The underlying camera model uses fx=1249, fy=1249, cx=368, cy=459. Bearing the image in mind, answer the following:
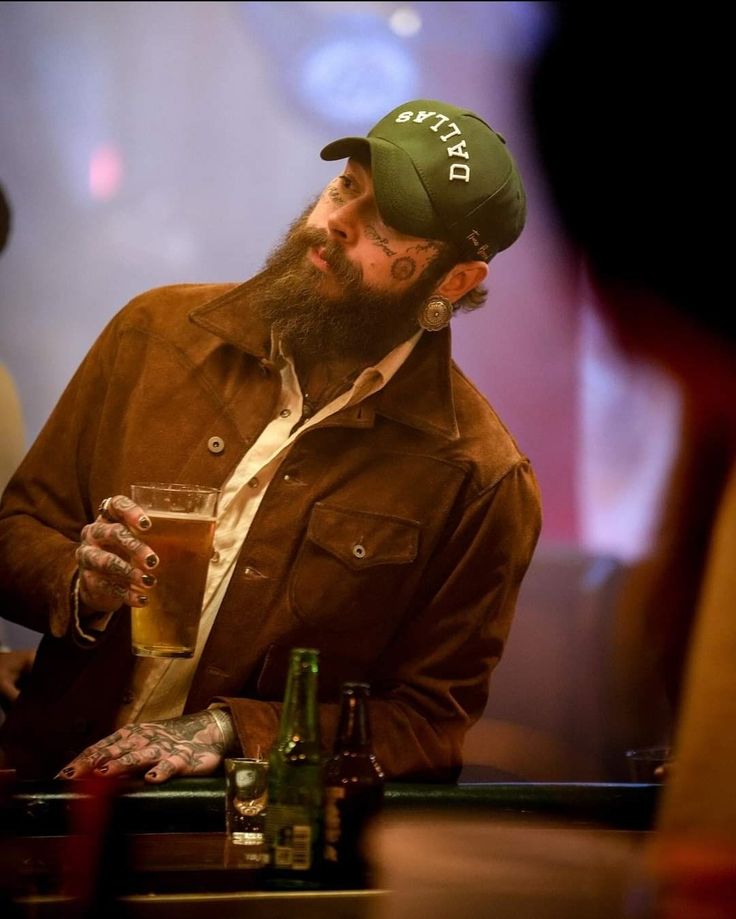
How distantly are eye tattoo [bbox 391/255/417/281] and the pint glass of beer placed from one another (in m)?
0.79

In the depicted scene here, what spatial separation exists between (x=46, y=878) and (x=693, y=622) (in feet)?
2.54

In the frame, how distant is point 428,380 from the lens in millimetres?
2559

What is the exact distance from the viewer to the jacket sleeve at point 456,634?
95.0 inches

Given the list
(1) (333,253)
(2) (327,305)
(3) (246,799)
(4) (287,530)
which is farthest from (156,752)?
(1) (333,253)

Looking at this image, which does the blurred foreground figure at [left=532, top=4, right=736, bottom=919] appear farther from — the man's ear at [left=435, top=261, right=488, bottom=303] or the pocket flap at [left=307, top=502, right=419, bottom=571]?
the man's ear at [left=435, top=261, right=488, bottom=303]

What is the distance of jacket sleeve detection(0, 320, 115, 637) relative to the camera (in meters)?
2.27

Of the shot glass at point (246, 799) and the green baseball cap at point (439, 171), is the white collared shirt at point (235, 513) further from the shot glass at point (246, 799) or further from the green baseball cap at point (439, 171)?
the shot glass at point (246, 799)

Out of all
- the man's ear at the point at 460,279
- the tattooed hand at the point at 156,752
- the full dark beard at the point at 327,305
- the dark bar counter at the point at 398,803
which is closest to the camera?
the dark bar counter at the point at 398,803

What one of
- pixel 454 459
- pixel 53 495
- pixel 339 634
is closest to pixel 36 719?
pixel 53 495

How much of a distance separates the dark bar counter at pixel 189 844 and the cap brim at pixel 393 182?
1.10 m

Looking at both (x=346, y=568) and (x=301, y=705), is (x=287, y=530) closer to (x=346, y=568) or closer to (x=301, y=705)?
(x=346, y=568)

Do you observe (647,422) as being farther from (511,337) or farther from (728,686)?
(728,686)

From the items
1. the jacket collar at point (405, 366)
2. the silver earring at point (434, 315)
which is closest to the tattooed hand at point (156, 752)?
the jacket collar at point (405, 366)

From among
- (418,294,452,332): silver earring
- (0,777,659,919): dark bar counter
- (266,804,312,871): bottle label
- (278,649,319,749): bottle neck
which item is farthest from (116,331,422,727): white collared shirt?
(266,804,312,871): bottle label
